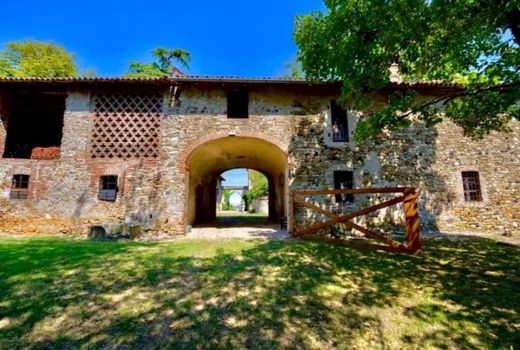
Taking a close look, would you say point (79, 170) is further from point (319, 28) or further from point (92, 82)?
point (319, 28)

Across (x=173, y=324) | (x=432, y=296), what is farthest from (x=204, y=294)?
(x=432, y=296)

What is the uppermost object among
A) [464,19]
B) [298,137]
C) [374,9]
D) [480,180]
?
[374,9]

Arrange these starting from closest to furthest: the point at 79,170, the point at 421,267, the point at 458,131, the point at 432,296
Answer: the point at 432,296
the point at 421,267
the point at 79,170
the point at 458,131

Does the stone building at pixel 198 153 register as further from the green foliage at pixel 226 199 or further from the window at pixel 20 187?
the green foliage at pixel 226 199

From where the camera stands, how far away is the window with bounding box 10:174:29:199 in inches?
373

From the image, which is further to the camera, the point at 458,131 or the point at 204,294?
the point at 458,131

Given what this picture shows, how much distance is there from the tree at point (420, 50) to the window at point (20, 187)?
1065 centimetres

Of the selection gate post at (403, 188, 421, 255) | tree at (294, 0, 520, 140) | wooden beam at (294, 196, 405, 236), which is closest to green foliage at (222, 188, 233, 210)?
wooden beam at (294, 196, 405, 236)

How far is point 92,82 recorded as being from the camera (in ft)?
31.7

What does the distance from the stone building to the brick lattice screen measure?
0.04 metres

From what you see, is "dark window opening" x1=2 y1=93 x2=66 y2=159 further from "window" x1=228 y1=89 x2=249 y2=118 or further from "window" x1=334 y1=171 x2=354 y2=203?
"window" x1=334 y1=171 x2=354 y2=203

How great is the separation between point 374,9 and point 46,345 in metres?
8.13

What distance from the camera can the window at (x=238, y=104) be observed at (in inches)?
414

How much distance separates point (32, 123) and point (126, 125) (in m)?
5.49
